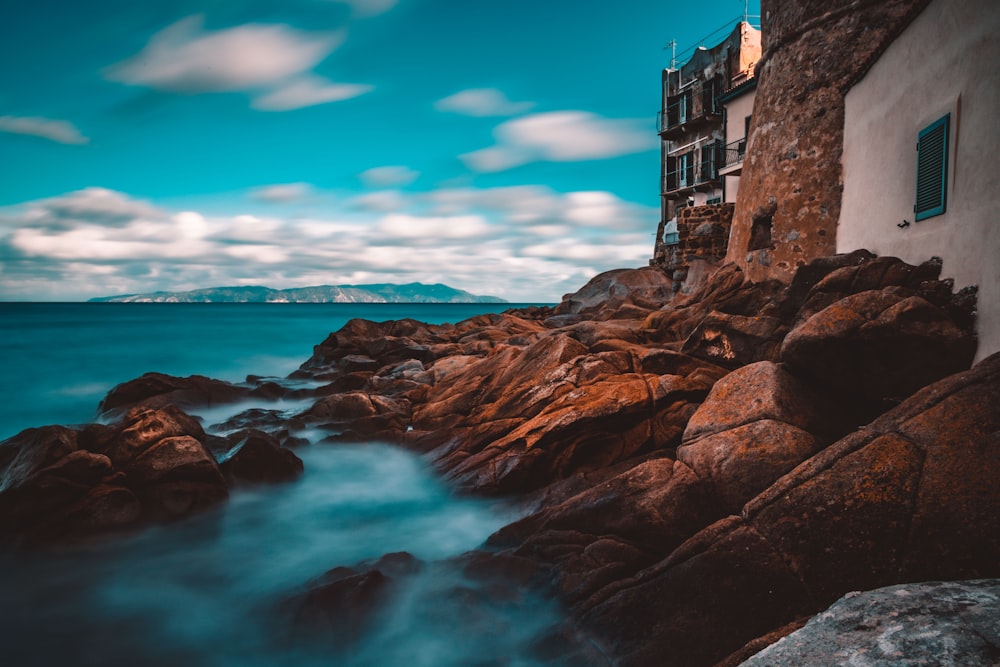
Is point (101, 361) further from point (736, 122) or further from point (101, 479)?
point (736, 122)

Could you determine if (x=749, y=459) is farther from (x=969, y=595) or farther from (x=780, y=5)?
(x=780, y=5)

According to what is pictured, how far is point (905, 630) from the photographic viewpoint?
350 cm

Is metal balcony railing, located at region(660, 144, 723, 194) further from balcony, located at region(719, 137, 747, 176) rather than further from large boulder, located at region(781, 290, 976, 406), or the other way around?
large boulder, located at region(781, 290, 976, 406)

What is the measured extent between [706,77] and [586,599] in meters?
40.8

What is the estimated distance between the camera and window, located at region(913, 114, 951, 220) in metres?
7.36

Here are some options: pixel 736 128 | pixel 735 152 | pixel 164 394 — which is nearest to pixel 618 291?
pixel 735 152

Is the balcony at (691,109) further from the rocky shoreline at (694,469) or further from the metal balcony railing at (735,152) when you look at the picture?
the rocky shoreline at (694,469)

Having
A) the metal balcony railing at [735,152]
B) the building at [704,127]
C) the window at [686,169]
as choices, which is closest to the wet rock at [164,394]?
the building at [704,127]

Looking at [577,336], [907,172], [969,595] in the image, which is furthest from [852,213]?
[969,595]

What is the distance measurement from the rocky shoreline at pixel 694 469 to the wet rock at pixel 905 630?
0.08m

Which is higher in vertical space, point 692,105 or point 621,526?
point 692,105

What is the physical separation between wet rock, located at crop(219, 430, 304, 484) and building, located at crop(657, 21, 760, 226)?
103 feet

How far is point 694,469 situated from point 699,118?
3708 cm

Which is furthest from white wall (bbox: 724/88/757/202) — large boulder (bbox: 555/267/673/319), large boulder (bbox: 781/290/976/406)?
large boulder (bbox: 781/290/976/406)
